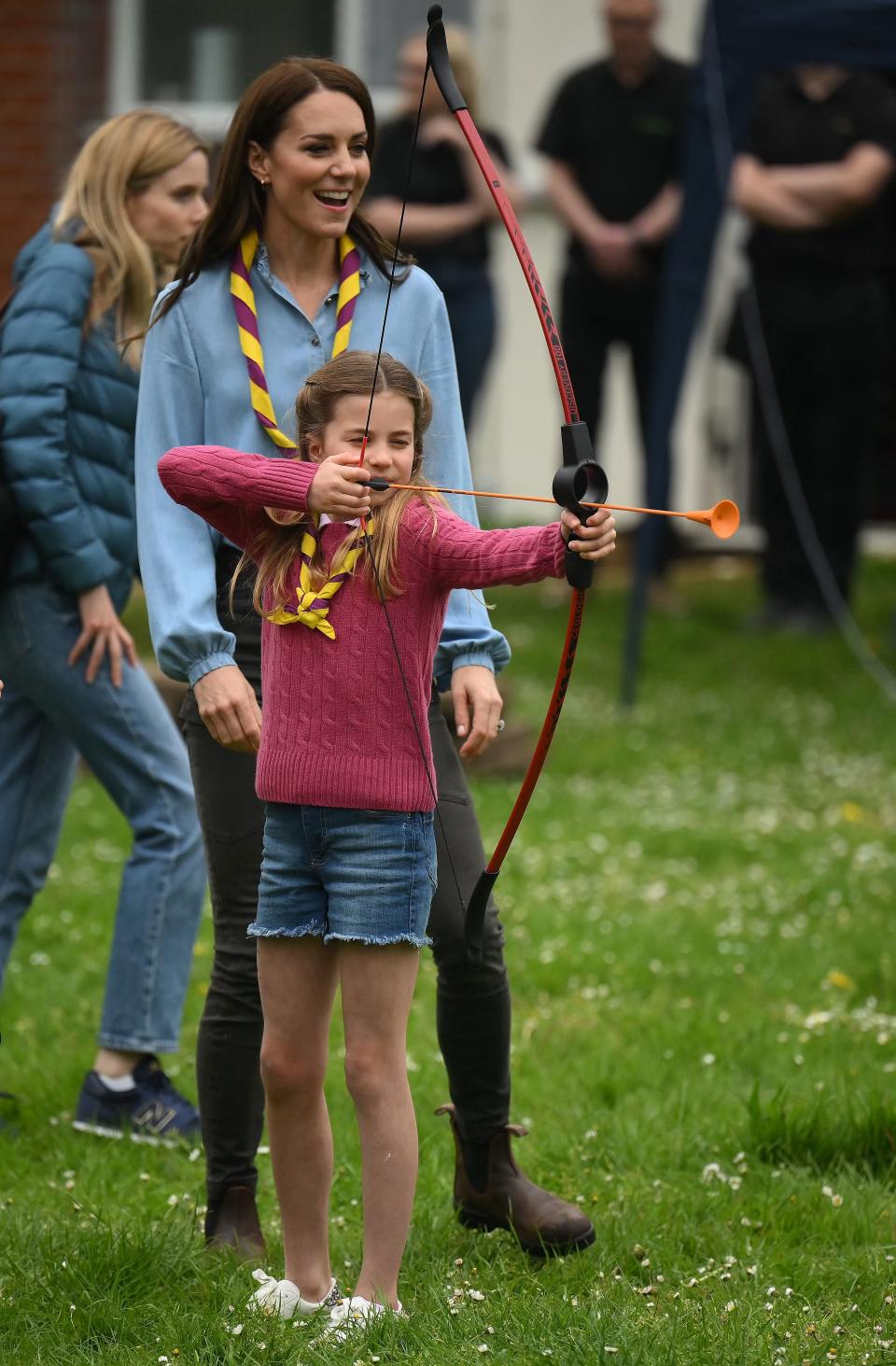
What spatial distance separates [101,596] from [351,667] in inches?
59.4

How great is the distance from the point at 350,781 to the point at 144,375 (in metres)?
0.90

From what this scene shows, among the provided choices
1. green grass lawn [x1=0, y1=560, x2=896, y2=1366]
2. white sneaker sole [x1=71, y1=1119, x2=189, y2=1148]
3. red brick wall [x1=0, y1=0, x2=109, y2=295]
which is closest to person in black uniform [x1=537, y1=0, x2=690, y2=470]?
green grass lawn [x1=0, y1=560, x2=896, y2=1366]

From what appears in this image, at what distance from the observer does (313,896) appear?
319 centimetres

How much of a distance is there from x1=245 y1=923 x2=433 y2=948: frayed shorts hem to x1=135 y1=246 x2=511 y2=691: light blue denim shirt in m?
0.49

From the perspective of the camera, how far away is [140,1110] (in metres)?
4.59

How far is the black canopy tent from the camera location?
26.8ft

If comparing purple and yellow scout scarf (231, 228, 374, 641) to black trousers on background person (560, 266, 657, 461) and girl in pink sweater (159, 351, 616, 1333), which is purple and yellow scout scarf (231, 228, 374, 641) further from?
black trousers on background person (560, 266, 657, 461)

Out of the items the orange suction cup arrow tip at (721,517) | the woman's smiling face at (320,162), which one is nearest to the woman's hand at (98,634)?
the woman's smiling face at (320,162)

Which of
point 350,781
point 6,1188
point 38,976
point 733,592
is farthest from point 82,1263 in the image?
point 733,592

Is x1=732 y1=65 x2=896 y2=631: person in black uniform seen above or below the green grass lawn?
above

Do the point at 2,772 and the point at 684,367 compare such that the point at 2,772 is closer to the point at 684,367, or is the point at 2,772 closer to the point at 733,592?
the point at 684,367

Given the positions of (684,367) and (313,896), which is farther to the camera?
(684,367)

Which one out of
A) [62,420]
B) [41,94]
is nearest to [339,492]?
[62,420]

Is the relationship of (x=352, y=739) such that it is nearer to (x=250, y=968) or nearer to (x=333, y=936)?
(x=333, y=936)
